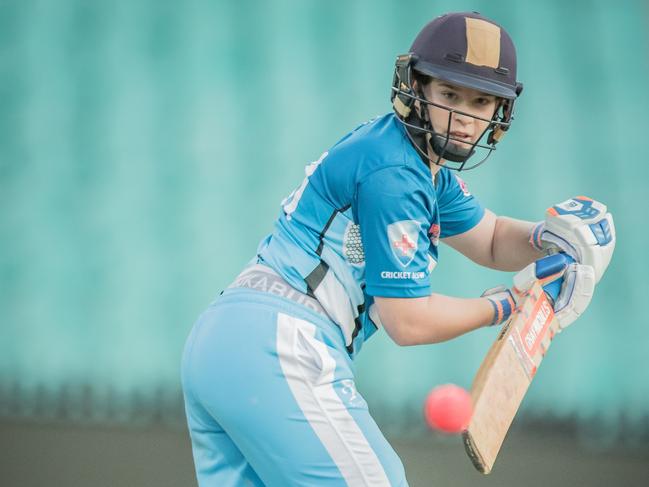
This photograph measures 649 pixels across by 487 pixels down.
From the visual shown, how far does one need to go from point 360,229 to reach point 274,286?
19 cm

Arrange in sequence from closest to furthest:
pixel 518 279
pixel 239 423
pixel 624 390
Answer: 1. pixel 239 423
2. pixel 518 279
3. pixel 624 390

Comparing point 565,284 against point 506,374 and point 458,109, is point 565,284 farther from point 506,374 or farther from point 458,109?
point 458,109

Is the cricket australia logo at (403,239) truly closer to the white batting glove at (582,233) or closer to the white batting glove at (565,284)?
the white batting glove at (565,284)

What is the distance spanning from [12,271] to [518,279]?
2523mm

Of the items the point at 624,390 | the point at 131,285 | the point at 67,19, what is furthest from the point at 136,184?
the point at 624,390

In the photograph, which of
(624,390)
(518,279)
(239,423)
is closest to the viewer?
(239,423)

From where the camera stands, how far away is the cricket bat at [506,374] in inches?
61.8

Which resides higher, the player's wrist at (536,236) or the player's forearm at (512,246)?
the player's wrist at (536,236)

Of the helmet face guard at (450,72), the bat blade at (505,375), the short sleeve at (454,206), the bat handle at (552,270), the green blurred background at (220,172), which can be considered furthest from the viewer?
the green blurred background at (220,172)

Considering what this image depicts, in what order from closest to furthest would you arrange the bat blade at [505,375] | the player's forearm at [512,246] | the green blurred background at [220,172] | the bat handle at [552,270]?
the bat blade at [505,375] → the bat handle at [552,270] → the player's forearm at [512,246] → the green blurred background at [220,172]

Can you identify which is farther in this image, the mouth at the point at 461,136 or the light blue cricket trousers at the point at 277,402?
the mouth at the point at 461,136

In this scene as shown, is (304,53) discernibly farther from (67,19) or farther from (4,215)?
(4,215)

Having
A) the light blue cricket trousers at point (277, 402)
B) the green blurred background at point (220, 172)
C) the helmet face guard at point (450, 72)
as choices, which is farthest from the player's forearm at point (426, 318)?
the green blurred background at point (220, 172)

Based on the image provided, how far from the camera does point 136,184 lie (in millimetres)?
3682
